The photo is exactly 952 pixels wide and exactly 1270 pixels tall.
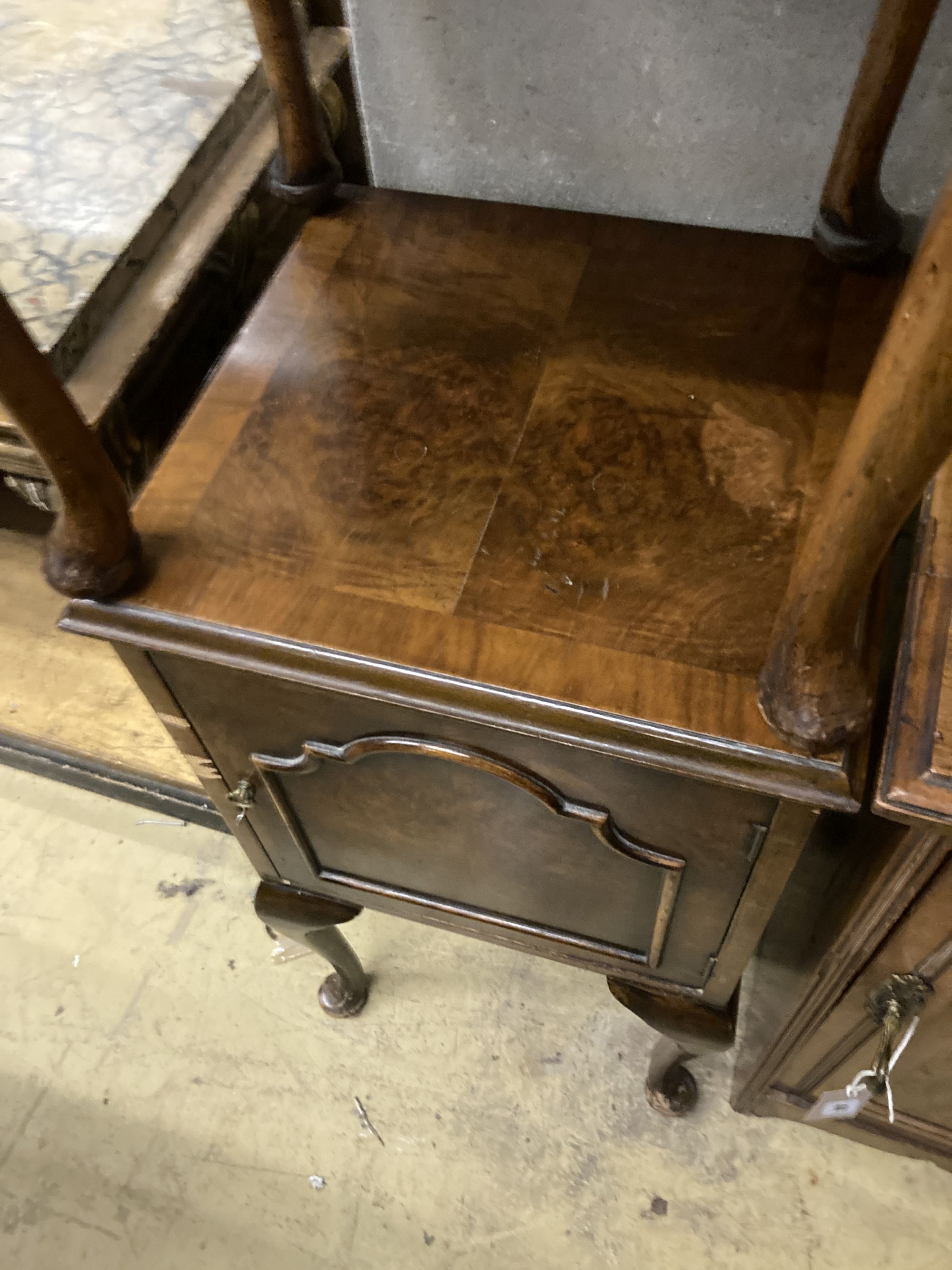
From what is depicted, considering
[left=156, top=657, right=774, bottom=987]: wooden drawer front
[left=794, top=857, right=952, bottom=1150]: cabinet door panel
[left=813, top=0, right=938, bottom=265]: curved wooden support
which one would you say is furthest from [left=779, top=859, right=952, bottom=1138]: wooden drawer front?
[left=813, top=0, right=938, bottom=265]: curved wooden support

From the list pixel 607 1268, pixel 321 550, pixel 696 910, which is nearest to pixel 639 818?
pixel 696 910

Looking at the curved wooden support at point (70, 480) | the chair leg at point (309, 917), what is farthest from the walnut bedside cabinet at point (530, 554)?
the chair leg at point (309, 917)

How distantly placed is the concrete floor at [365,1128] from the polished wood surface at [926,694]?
0.74 m

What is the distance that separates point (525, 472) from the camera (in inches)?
23.0

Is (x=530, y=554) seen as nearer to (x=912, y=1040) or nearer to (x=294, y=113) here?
(x=294, y=113)

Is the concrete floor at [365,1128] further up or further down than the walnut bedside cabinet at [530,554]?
further down

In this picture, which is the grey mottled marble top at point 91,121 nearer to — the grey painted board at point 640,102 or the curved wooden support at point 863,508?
the grey painted board at point 640,102

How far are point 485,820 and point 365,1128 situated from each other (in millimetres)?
599

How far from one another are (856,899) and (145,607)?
0.48m

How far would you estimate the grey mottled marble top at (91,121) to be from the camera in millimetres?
765

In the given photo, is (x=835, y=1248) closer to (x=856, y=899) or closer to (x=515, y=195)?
(x=856, y=899)

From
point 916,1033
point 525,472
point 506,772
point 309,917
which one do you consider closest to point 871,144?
point 525,472

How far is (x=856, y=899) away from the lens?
0.62 meters

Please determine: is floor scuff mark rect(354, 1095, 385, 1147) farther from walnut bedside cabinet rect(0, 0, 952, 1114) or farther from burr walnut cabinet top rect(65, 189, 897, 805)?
burr walnut cabinet top rect(65, 189, 897, 805)
